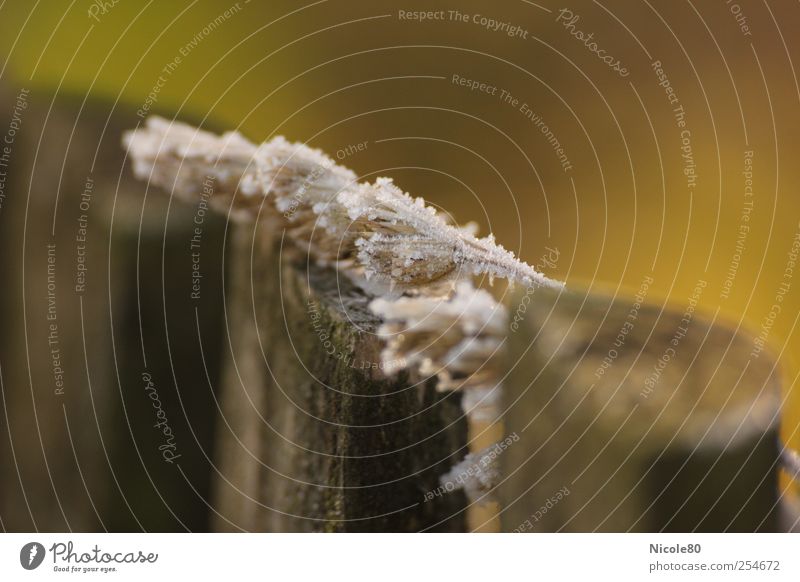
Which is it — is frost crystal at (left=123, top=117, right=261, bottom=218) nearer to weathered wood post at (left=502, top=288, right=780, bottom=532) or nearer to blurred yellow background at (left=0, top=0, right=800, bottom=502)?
blurred yellow background at (left=0, top=0, right=800, bottom=502)

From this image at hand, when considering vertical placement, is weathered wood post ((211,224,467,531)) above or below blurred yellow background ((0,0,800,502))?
below

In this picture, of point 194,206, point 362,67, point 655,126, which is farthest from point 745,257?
point 194,206

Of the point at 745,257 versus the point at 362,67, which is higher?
→ the point at 362,67

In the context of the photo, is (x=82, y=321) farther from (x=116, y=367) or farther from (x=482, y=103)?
(x=482, y=103)
